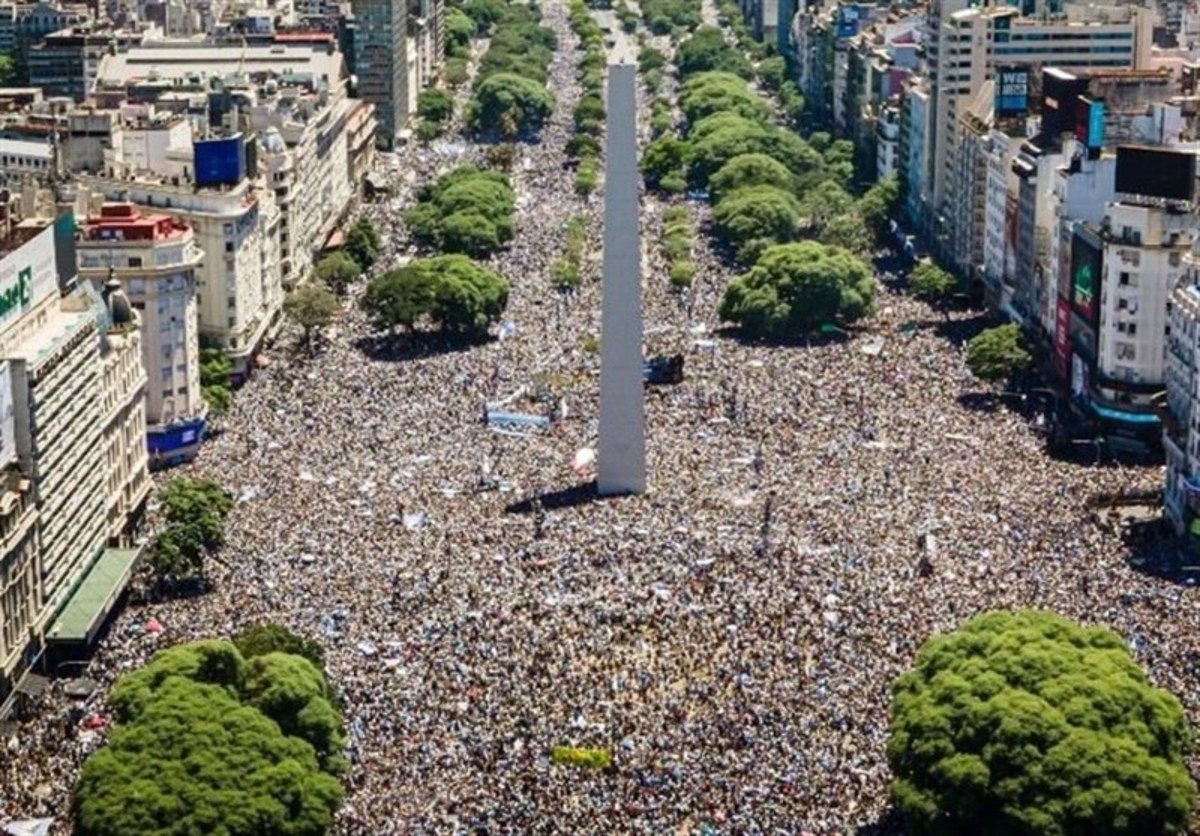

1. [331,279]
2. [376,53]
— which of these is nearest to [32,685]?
[331,279]

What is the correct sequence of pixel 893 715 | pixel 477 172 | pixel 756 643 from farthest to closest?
pixel 477 172 < pixel 756 643 < pixel 893 715

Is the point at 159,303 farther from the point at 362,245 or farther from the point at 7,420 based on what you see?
the point at 362,245

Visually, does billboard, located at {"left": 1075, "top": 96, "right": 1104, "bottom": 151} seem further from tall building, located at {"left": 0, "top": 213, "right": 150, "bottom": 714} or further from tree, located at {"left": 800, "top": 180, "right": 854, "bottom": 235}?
tall building, located at {"left": 0, "top": 213, "right": 150, "bottom": 714}

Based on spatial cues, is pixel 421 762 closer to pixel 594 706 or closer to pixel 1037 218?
pixel 594 706

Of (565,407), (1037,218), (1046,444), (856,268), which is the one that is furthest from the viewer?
(856,268)

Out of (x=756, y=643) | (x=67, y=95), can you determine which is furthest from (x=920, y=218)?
(x=756, y=643)

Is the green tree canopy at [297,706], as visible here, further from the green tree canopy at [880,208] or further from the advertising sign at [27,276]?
the green tree canopy at [880,208]
